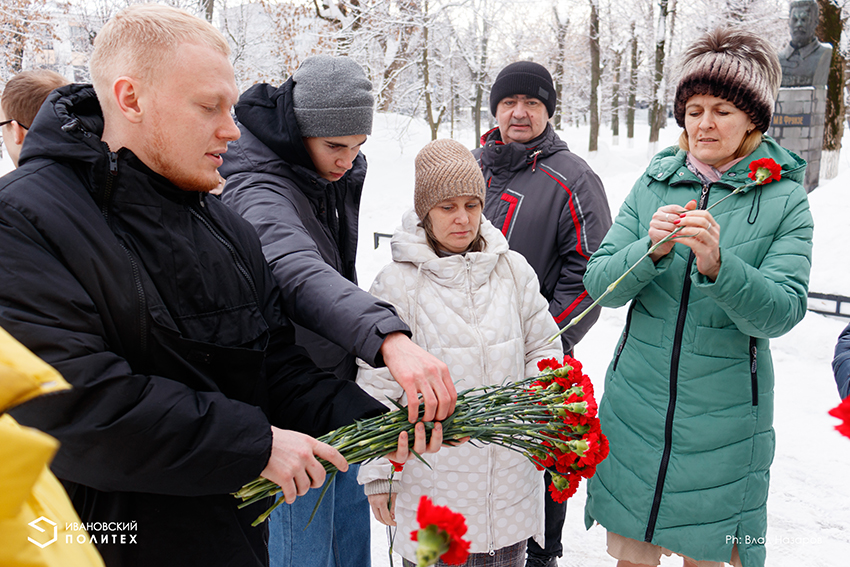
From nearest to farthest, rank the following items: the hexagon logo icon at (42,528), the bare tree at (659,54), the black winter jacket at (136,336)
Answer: the hexagon logo icon at (42,528) → the black winter jacket at (136,336) → the bare tree at (659,54)

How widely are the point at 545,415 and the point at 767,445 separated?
106cm

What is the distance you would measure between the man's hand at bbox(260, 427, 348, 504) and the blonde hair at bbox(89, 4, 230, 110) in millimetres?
873

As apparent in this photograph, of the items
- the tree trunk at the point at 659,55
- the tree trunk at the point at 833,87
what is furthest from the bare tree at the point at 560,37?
the tree trunk at the point at 833,87

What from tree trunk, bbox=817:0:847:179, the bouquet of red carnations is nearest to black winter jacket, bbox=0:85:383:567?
the bouquet of red carnations

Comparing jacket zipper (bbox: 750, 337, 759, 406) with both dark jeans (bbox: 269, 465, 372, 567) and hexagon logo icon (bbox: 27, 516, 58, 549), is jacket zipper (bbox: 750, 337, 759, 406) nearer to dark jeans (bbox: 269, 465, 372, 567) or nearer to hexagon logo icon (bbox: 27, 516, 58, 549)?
dark jeans (bbox: 269, 465, 372, 567)

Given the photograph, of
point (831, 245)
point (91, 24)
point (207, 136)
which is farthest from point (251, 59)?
point (207, 136)

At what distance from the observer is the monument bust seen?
1046cm

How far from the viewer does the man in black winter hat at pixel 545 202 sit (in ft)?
9.20

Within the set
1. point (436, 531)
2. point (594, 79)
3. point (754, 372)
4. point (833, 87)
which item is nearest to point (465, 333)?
point (754, 372)

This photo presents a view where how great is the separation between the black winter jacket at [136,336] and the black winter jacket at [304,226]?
19 cm

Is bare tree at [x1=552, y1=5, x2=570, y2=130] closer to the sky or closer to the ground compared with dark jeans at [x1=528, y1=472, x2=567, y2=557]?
A: closer to the sky

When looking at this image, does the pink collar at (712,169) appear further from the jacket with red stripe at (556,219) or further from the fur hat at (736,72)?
the jacket with red stripe at (556,219)

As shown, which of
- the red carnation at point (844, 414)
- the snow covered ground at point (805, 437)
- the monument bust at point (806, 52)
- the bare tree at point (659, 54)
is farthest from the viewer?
the bare tree at point (659, 54)

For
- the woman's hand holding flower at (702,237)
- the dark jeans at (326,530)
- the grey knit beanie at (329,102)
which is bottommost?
the dark jeans at (326,530)
